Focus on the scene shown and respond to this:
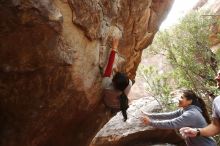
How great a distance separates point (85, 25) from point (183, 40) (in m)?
10.6

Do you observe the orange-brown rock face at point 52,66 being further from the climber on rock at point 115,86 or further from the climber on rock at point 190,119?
the climber on rock at point 190,119

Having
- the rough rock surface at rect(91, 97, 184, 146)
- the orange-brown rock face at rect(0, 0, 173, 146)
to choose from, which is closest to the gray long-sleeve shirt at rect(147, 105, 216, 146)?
the orange-brown rock face at rect(0, 0, 173, 146)

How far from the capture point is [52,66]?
7.69 m

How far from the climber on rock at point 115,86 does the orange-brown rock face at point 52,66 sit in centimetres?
24

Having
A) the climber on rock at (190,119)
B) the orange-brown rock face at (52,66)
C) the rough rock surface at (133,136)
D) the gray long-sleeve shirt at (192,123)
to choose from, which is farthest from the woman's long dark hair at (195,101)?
the rough rock surface at (133,136)

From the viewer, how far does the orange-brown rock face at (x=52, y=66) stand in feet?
22.4

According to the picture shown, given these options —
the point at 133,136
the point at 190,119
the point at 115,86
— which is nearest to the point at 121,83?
the point at 115,86

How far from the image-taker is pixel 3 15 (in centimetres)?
646

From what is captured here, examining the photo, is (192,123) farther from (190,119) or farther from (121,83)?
(121,83)

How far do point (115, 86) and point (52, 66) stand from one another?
6.51 feet

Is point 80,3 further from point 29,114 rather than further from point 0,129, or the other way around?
point 0,129

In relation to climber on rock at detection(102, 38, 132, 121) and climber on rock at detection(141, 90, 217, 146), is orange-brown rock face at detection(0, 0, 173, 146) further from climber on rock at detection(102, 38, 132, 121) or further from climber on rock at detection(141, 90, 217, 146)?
climber on rock at detection(141, 90, 217, 146)

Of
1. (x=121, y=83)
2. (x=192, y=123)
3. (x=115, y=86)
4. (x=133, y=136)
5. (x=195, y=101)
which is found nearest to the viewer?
(x=192, y=123)

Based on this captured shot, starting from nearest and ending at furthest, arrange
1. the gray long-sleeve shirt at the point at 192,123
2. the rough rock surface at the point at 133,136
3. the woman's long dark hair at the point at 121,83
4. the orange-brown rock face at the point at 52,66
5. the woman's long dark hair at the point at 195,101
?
the orange-brown rock face at the point at 52,66
the gray long-sleeve shirt at the point at 192,123
the woman's long dark hair at the point at 195,101
the woman's long dark hair at the point at 121,83
the rough rock surface at the point at 133,136
